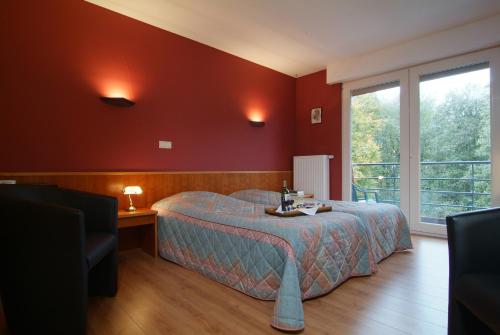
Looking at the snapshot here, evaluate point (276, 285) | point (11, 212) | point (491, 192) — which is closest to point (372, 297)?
point (276, 285)

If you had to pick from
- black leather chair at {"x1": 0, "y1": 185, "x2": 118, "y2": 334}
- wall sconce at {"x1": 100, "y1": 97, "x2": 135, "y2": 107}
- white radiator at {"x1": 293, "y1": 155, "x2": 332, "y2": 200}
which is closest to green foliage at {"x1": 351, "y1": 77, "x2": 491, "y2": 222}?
white radiator at {"x1": 293, "y1": 155, "x2": 332, "y2": 200}

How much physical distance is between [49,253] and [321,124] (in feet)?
13.9

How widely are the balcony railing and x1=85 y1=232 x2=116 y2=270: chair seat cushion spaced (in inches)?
146

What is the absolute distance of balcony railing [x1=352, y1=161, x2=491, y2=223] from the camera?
3336 millimetres

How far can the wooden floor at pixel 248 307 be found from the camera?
4.99 feet

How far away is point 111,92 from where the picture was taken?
2947 millimetres

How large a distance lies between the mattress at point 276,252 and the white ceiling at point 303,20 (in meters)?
2.10

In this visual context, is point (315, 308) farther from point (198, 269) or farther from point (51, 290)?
point (51, 290)

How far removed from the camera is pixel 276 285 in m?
1.75

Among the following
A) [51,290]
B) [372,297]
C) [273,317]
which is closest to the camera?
[51,290]

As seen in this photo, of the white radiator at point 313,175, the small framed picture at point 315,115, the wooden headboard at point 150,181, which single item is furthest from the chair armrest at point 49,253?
the small framed picture at point 315,115

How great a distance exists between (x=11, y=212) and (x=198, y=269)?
136 centimetres

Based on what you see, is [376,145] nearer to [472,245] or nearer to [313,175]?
[313,175]

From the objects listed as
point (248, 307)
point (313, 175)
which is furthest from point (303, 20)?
point (248, 307)
